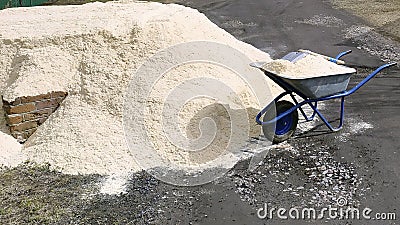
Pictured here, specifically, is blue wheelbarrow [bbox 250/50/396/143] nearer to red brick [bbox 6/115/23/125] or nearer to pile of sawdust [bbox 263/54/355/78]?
pile of sawdust [bbox 263/54/355/78]

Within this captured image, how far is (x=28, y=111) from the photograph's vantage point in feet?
18.2

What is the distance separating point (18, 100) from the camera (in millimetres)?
5445

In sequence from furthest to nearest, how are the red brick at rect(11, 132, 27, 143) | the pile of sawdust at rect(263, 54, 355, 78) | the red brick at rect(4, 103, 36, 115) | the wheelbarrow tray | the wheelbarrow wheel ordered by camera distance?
the red brick at rect(11, 132, 27, 143) → the red brick at rect(4, 103, 36, 115) → the wheelbarrow wheel → the pile of sawdust at rect(263, 54, 355, 78) → the wheelbarrow tray

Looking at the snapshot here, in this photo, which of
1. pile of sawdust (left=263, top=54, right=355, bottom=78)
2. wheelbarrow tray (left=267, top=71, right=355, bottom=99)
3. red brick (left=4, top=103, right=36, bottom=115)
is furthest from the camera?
red brick (left=4, top=103, right=36, bottom=115)

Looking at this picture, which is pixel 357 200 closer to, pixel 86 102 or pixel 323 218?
pixel 323 218

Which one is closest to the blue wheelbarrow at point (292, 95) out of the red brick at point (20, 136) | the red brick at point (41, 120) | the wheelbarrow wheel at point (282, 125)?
the wheelbarrow wheel at point (282, 125)

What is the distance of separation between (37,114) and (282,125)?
305 centimetres

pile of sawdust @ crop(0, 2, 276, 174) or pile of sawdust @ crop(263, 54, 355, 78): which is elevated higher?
pile of sawdust @ crop(263, 54, 355, 78)

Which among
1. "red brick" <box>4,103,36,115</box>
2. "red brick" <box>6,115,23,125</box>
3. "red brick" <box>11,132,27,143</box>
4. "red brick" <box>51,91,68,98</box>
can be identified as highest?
"red brick" <box>51,91,68,98</box>

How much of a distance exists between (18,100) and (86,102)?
81cm

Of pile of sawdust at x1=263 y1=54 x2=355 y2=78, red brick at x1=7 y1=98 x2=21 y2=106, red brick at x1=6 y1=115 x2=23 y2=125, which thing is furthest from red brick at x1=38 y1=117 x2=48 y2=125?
pile of sawdust at x1=263 y1=54 x2=355 y2=78

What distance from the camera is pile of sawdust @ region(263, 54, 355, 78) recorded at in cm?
505

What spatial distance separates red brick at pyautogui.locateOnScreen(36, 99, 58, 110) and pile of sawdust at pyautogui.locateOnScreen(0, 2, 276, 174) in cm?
12

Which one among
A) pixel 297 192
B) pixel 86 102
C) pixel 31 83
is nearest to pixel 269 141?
pixel 297 192
